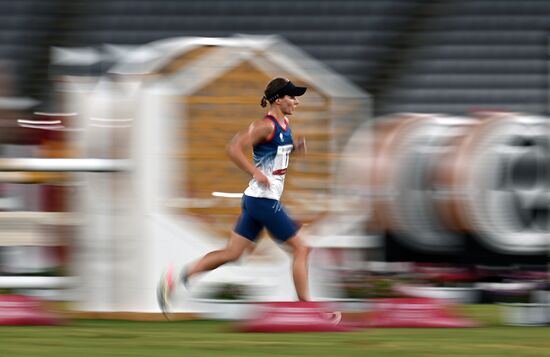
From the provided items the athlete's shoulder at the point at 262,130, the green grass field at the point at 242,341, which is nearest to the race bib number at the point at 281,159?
the athlete's shoulder at the point at 262,130

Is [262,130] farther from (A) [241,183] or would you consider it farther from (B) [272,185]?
(A) [241,183]

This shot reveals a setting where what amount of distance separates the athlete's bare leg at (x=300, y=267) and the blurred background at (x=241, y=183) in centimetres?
60

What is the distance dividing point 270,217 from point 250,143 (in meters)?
0.44

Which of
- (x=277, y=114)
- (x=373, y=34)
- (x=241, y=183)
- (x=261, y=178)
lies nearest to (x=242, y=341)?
(x=261, y=178)

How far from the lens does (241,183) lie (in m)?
9.34

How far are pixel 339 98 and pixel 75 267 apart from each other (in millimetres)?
1914

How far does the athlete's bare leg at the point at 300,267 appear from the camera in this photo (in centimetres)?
858

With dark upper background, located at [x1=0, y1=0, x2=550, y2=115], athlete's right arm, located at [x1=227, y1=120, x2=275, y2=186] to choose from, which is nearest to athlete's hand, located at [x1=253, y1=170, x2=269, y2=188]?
athlete's right arm, located at [x1=227, y1=120, x2=275, y2=186]

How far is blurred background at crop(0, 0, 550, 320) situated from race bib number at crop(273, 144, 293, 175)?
0.74 meters

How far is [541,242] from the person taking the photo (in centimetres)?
1196

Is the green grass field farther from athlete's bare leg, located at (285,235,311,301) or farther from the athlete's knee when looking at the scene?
the athlete's knee

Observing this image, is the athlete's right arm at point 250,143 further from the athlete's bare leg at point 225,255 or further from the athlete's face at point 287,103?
the athlete's bare leg at point 225,255

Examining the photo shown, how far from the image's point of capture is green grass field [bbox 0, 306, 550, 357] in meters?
7.36

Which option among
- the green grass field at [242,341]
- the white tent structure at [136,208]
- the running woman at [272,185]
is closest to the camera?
the green grass field at [242,341]
